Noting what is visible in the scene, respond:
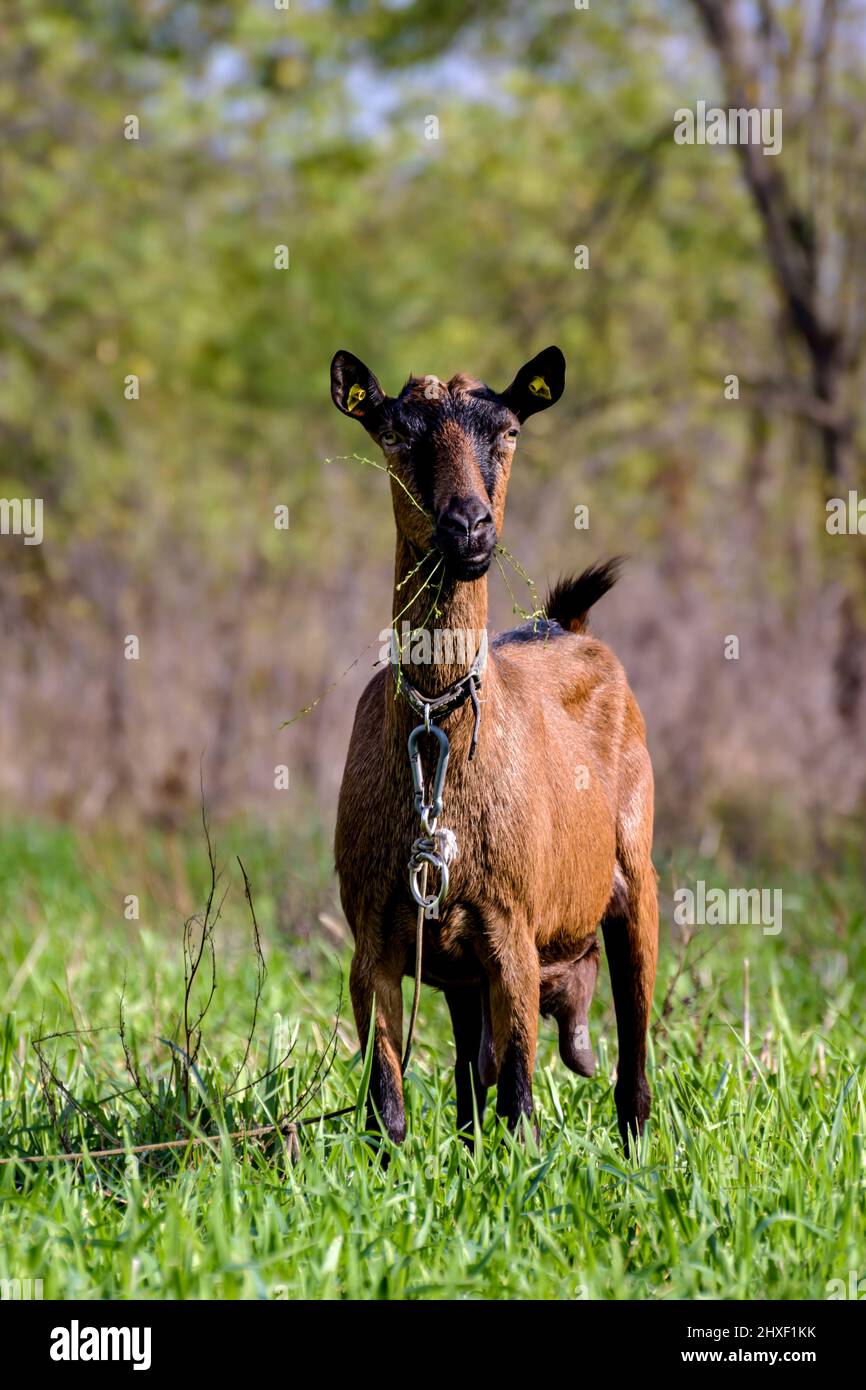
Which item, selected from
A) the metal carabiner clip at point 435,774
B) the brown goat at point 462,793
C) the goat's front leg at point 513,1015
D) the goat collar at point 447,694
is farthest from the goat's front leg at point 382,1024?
the goat collar at point 447,694

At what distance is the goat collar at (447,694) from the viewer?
4.00 meters

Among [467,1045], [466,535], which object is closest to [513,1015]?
[467,1045]

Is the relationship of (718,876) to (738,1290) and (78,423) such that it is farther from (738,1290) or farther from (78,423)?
(78,423)

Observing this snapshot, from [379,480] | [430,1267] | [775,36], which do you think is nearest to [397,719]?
[430,1267]

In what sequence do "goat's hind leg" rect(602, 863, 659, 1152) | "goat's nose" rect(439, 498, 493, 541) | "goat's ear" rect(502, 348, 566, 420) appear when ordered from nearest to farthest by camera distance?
"goat's nose" rect(439, 498, 493, 541)
"goat's ear" rect(502, 348, 566, 420)
"goat's hind leg" rect(602, 863, 659, 1152)

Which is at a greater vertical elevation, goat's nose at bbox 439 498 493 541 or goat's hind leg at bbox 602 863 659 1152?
goat's nose at bbox 439 498 493 541

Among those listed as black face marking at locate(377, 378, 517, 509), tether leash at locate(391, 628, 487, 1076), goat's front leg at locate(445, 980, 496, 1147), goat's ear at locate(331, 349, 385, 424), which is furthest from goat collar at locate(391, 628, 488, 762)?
goat's front leg at locate(445, 980, 496, 1147)

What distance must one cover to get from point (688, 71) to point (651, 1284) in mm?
16342

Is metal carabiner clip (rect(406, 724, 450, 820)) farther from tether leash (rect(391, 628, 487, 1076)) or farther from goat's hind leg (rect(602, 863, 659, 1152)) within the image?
goat's hind leg (rect(602, 863, 659, 1152))

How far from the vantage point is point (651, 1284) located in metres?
3.62

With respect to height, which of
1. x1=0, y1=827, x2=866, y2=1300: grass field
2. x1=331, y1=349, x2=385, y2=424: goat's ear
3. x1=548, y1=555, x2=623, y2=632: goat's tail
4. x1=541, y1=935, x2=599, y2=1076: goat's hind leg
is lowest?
x1=0, y1=827, x2=866, y2=1300: grass field

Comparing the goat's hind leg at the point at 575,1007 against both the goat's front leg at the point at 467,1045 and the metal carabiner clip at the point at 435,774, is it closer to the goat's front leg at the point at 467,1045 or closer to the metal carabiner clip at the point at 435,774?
the goat's front leg at the point at 467,1045

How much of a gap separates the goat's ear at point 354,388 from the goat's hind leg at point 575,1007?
1.71m

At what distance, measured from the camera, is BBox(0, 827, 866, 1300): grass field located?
3.52 meters
